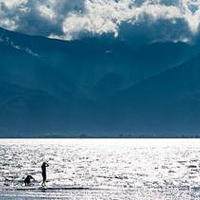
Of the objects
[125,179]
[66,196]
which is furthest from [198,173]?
[66,196]

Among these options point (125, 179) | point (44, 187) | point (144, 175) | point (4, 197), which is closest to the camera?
point (4, 197)

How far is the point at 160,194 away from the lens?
261 ft

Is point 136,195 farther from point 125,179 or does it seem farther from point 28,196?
point 125,179

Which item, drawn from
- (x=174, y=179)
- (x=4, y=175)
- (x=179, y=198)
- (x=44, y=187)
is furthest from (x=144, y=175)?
(x=179, y=198)

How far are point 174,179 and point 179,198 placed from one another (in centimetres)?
2888

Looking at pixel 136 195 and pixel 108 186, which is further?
pixel 108 186

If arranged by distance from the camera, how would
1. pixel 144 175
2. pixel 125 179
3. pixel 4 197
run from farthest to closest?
pixel 144 175 < pixel 125 179 < pixel 4 197

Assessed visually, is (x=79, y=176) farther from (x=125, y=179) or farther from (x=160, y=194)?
(x=160, y=194)

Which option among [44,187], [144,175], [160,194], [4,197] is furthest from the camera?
[144,175]

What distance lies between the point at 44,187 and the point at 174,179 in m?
25.2

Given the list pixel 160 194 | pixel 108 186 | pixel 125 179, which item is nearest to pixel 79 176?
pixel 125 179

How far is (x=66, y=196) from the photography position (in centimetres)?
7575

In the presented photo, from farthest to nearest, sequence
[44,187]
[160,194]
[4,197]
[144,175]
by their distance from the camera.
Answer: [144,175]
[44,187]
[160,194]
[4,197]

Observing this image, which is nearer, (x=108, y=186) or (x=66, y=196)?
(x=66, y=196)
